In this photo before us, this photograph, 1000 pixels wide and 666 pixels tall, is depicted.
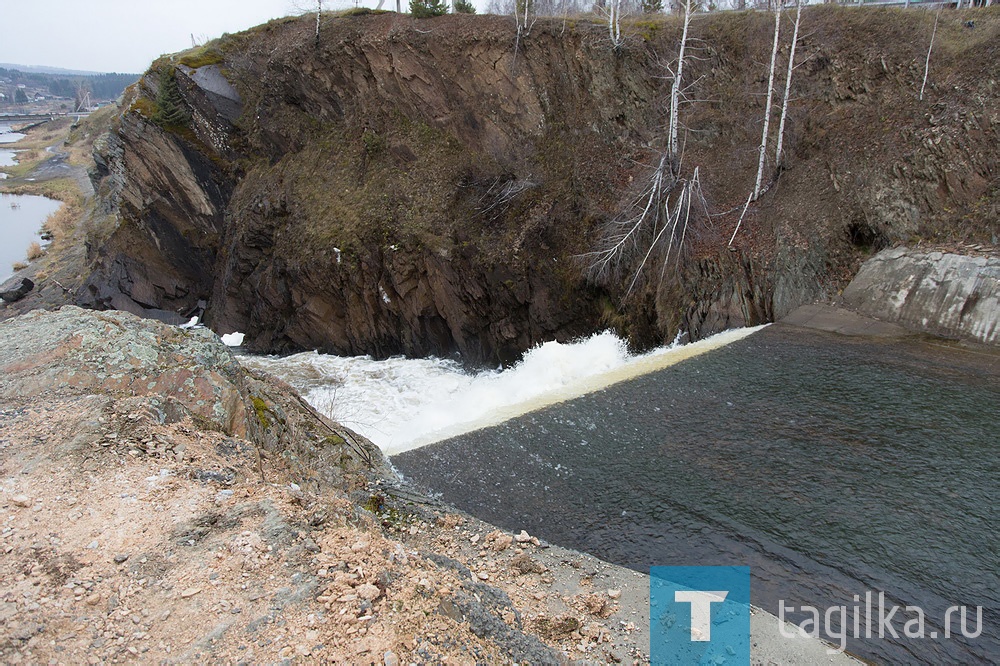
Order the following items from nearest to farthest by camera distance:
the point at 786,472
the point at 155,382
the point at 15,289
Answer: the point at 155,382 < the point at 786,472 < the point at 15,289

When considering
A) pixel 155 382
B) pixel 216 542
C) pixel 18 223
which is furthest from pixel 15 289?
pixel 216 542

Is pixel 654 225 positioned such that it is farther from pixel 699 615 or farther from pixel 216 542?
pixel 216 542

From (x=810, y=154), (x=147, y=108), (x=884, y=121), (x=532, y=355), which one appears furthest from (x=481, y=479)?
(x=147, y=108)

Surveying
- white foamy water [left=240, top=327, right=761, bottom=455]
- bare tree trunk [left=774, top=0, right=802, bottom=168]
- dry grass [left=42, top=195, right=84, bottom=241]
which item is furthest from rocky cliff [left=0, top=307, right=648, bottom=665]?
dry grass [left=42, top=195, right=84, bottom=241]

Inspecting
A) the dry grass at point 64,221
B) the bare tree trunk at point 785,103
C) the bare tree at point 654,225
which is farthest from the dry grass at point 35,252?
the bare tree trunk at point 785,103

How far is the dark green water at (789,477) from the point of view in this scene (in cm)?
609

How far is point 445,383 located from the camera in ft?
55.4

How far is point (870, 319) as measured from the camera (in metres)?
12.4

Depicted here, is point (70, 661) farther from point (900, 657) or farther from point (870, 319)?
point (870, 319)

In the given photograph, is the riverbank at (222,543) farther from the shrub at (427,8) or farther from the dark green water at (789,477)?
the shrub at (427,8)

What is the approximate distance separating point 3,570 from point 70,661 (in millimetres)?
1203

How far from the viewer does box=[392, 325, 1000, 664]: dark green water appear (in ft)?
20.0

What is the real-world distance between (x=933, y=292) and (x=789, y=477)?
23.8 feet

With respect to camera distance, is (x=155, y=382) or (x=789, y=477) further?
(x=789, y=477)
